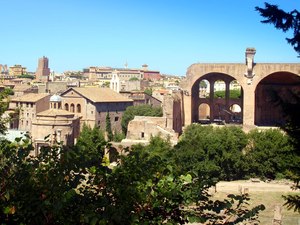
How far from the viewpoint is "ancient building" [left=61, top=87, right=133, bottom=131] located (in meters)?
42.1

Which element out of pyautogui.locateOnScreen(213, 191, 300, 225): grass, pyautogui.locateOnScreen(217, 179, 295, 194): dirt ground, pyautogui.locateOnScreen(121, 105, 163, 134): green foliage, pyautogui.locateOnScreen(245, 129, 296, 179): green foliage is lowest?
pyautogui.locateOnScreen(213, 191, 300, 225): grass

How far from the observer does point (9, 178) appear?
5.27 metres

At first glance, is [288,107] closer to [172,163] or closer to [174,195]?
[172,163]

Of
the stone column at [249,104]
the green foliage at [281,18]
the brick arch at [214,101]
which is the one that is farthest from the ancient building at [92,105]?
the green foliage at [281,18]

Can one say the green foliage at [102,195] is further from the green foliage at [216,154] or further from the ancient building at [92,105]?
the ancient building at [92,105]

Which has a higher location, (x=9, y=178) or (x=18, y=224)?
(x=9, y=178)

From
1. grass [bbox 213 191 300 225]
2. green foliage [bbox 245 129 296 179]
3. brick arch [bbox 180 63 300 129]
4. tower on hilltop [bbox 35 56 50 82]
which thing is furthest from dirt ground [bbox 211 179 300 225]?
tower on hilltop [bbox 35 56 50 82]

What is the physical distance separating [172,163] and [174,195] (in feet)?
4.00

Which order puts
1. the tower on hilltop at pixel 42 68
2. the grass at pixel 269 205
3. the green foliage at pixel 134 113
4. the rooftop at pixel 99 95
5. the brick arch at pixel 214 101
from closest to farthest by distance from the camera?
the grass at pixel 269 205 → the brick arch at pixel 214 101 → the rooftop at pixel 99 95 → the green foliage at pixel 134 113 → the tower on hilltop at pixel 42 68

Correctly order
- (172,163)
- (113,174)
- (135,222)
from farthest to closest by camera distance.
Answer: (172,163)
(113,174)
(135,222)

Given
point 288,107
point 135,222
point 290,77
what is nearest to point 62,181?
point 135,222

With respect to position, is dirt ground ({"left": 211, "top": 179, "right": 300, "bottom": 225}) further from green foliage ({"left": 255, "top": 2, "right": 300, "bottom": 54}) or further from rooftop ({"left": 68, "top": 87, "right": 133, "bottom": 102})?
rooftop ({"left": 68, "top": 87, "right": 133, "bottom": 102})

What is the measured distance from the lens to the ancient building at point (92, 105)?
4206 cm

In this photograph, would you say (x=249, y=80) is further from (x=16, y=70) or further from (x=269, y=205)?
(x=16, y=70)
